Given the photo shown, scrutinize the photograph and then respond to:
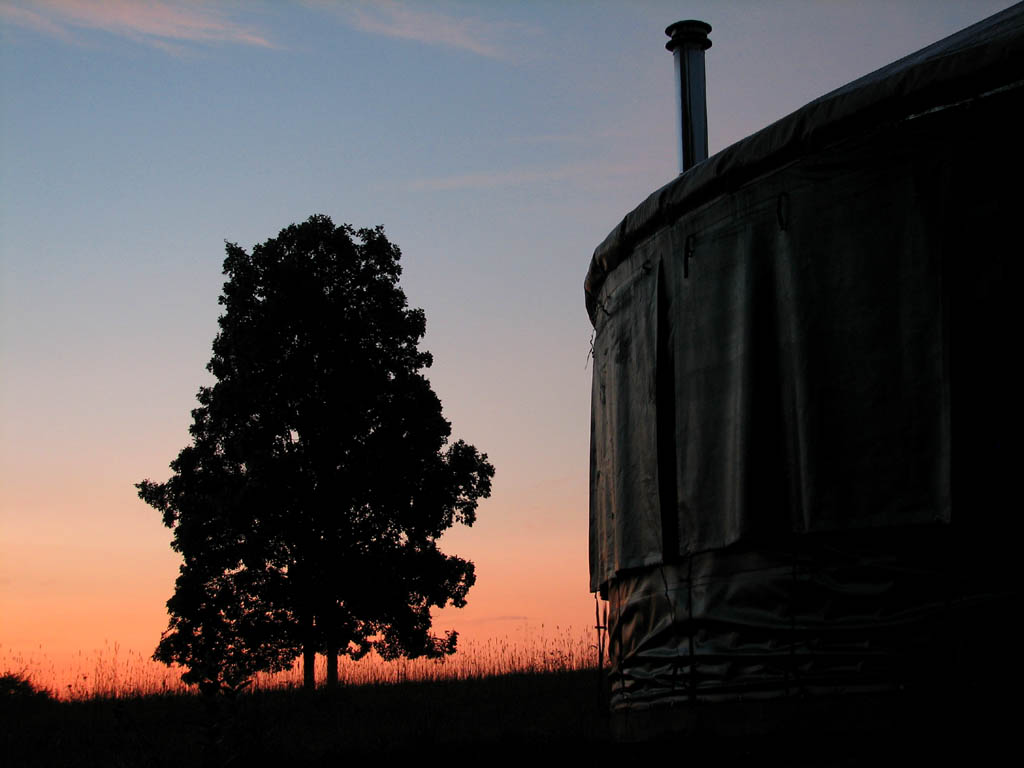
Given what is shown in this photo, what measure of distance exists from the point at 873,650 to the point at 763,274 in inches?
61.8

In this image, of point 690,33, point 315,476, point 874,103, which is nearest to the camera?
point 874,103

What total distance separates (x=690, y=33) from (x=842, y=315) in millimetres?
4173

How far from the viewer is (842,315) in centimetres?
466

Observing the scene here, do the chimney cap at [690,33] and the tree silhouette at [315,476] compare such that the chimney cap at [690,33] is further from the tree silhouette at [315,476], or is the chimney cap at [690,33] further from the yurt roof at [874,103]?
the tree silhouette at [315,476]

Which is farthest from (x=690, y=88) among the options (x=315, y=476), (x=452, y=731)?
(x=315, y=476)

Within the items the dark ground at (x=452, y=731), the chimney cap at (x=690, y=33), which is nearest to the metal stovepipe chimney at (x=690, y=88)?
the chimney cap at (x=690, y=33)

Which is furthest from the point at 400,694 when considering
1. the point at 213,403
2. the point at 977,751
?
the point at 977,751

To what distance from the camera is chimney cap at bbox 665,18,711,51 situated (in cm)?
823

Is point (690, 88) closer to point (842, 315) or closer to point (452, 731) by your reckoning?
point (842, 315)

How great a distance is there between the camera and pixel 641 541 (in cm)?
580

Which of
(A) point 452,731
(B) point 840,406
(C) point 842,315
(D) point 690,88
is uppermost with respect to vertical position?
(D) point 690,88

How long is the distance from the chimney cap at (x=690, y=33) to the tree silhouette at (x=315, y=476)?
8.64m

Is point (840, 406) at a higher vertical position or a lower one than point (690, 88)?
lower

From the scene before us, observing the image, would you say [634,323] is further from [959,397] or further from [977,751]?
[977,751]
